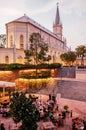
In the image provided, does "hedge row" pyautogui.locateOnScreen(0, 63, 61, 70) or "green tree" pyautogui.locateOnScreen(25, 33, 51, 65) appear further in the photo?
"green tree" pyautogui.locateOnScreen(25, 33, 51, 65)

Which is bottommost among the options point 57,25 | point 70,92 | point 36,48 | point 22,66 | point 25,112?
point 70,92

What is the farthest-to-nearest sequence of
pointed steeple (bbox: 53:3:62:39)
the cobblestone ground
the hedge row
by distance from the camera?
pointed steeple (bbox: 53:3:62:39)
the hedge row
the cobblestone ground

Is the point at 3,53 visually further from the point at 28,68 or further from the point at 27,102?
the point at 27,102

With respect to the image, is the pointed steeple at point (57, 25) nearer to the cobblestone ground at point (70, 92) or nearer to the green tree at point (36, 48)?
the green tree at point (36, 48)

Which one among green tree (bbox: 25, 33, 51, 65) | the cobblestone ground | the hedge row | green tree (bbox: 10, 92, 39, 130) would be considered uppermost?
green tree (bbox: 25, 33, 51, 65)

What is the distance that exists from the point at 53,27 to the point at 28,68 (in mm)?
56227

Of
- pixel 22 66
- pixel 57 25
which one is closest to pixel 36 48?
pixel 22 66

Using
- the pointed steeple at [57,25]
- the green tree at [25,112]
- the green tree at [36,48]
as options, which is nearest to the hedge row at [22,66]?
the green tree at [36,48]

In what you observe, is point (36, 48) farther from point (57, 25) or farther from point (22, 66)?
point (57, 25)

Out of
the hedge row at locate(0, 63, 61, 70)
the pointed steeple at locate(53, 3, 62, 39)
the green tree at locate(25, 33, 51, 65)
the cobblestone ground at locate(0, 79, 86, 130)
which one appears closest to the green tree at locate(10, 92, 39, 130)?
the cobblestone ground at locate(0, 79, 86, 130)

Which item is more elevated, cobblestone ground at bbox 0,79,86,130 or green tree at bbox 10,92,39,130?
green tree at bbox 10,92,39,130

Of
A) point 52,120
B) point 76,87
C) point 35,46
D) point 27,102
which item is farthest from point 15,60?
point 27,102

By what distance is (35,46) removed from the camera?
3756 centimetres

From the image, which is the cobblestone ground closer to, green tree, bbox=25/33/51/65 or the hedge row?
the hedge row
